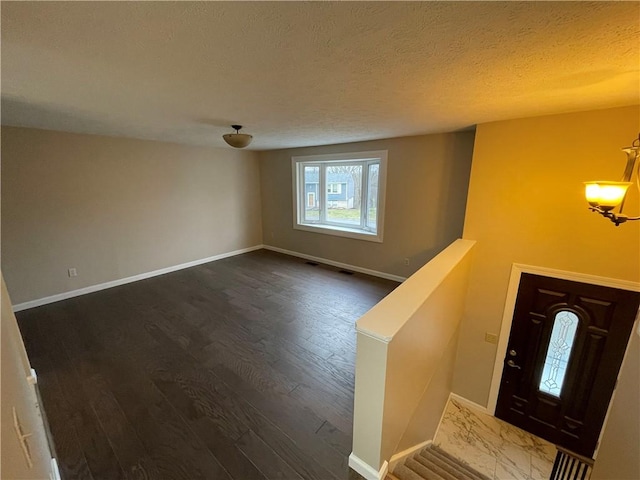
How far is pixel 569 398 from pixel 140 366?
13.9ft

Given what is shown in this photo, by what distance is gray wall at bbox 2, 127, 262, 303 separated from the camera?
3.27 m

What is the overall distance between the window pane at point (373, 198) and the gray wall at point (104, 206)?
9.46 feet

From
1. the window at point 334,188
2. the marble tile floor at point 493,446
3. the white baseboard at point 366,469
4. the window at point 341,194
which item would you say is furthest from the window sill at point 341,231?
the white baseboard at point 366,469

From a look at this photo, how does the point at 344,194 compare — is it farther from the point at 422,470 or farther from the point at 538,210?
the point at 422,470

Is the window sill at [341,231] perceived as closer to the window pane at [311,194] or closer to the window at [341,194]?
the window at [341,194]

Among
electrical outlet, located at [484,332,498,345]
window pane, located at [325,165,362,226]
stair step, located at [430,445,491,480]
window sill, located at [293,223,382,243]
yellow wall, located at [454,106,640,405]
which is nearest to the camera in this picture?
stair step, located at [430,445,491,480]

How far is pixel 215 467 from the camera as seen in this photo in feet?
5.16

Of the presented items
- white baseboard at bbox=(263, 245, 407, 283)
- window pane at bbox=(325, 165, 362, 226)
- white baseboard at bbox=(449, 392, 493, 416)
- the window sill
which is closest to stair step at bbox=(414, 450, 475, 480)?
white baseboard at bbox=(449, 392, 493, 416)

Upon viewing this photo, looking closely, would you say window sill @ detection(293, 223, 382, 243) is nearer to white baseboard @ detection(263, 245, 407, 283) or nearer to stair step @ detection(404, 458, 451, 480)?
white baseboard @ detection(263, 245, 407, 283)

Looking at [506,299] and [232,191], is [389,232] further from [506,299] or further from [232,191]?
[232,191]

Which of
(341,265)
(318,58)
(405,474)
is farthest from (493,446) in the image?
(318,58)

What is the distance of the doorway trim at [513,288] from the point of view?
2.28 metres

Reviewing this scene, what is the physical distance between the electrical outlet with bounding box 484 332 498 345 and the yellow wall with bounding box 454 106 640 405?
0.15 ft

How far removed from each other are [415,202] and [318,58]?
122 inches
